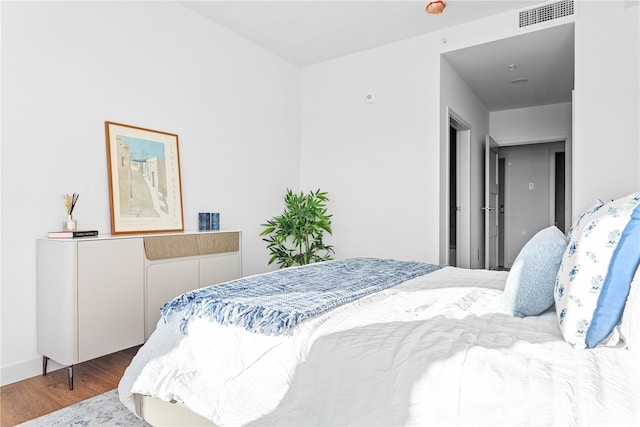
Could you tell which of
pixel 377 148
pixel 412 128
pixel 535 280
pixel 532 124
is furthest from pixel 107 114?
pixel 532 124

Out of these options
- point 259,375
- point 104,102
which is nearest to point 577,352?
point 259,375

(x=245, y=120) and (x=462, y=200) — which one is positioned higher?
(x=245, y=120)

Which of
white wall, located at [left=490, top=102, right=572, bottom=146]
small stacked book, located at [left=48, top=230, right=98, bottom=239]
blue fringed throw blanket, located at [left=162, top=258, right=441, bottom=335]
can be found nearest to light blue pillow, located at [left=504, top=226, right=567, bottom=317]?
blue fringed throw blanket, located at [left=162, top=258, right=441, bottom=335]

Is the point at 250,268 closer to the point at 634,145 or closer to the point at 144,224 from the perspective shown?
the point at 144,224

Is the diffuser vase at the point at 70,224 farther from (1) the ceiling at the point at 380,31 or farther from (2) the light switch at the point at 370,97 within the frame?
(2) the light switch at the point at 370,97

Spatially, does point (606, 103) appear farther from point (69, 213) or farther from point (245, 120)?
point (69, 213)

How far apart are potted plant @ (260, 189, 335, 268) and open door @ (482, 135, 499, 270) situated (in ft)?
7.56

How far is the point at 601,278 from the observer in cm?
111

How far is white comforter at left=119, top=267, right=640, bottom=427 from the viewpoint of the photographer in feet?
2.95

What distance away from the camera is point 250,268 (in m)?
4.14

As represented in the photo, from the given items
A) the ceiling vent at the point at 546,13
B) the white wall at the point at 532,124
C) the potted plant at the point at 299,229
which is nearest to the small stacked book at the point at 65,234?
the potted plant at the point at 299,229

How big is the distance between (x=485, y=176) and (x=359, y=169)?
80.1 inches

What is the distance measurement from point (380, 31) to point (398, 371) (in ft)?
11.8

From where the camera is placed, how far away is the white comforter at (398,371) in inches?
35.4
